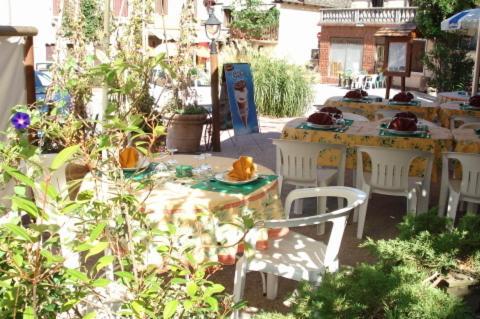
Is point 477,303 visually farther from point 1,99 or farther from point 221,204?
point 1,99

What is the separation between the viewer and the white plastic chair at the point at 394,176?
4879mm

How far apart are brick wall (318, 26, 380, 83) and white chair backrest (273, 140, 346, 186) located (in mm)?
24691

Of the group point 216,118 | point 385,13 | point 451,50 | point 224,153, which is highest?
point 385,13

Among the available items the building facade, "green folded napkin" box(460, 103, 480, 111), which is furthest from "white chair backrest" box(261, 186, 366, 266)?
the building facade

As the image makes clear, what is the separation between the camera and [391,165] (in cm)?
493

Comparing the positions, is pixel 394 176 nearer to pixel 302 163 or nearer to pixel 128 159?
pixel 302 163

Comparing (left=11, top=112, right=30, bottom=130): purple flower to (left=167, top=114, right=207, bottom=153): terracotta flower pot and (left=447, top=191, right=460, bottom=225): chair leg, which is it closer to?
(left=447, top=191, right=460, bottom=225): chair leg

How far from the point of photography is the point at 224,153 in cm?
892

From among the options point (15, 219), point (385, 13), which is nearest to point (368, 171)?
point (15, 219)

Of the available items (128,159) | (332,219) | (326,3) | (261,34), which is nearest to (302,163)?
(332,219)

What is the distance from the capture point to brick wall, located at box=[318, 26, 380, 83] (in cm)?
2888

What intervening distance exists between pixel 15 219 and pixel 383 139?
4.36m

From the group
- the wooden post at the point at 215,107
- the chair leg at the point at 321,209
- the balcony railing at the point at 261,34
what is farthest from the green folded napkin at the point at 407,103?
the balcony railing at the point at 261,34

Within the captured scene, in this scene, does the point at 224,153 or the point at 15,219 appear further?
the point at 224,153
